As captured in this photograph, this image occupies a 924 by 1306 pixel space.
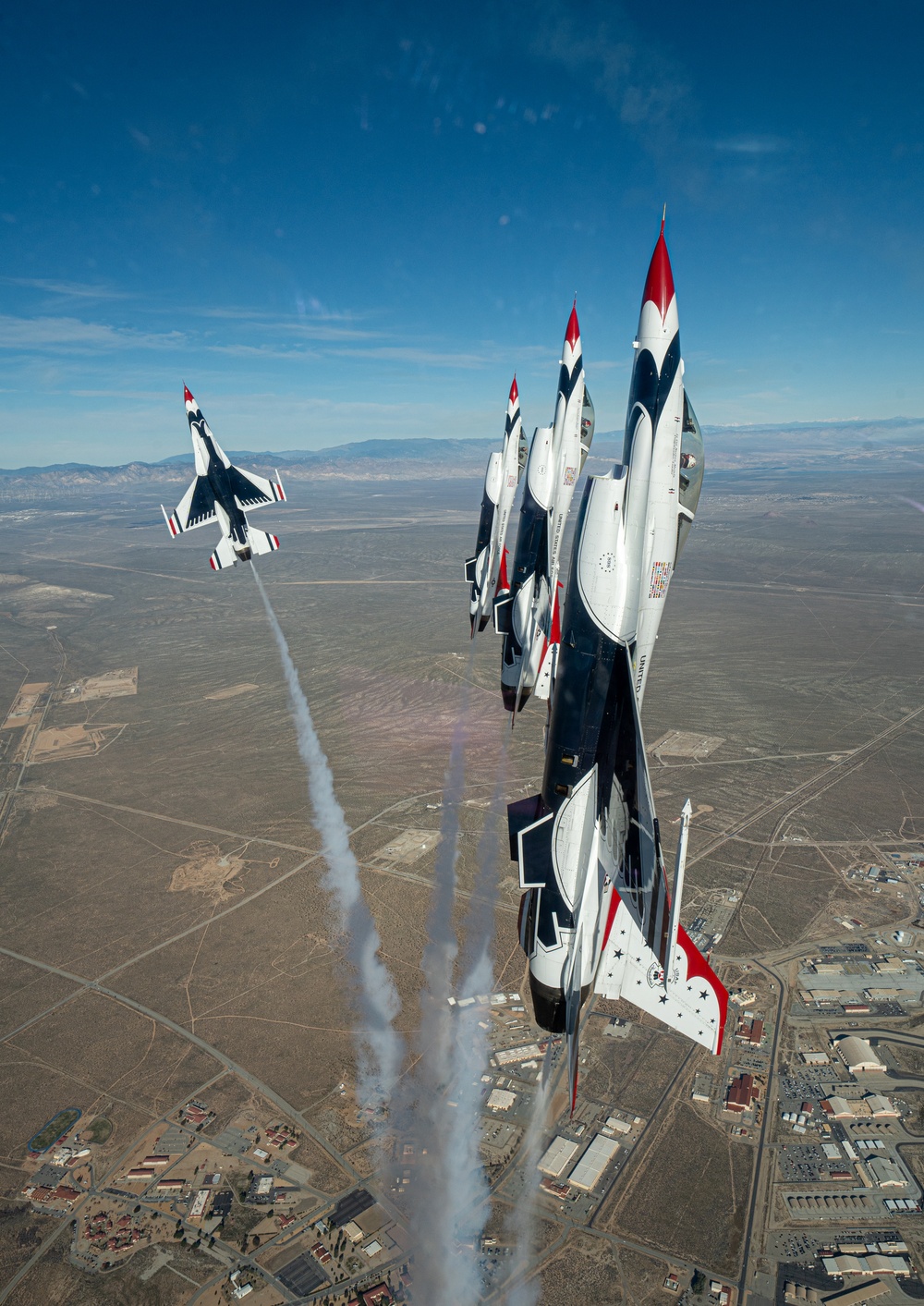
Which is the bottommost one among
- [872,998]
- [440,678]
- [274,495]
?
[872,998]

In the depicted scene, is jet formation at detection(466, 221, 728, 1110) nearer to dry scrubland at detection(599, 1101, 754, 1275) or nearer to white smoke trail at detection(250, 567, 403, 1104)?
dry scrubland at detection(599, 1101, 754, 1275)

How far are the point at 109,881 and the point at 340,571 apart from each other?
13983 centimetres

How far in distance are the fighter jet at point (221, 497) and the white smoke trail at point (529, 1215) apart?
119 feet

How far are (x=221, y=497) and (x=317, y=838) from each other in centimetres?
3034

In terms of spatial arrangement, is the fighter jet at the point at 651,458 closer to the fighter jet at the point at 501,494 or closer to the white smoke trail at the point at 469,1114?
the fighter jet at the point at 501,494

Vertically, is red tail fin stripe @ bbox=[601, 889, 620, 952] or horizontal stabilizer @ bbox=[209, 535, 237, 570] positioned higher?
horizontal stabilizer @ bbox=[209, 535, 237, 570]

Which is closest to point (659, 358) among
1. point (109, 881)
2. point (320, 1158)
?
point (320, 1158)

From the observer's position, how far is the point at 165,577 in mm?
187750

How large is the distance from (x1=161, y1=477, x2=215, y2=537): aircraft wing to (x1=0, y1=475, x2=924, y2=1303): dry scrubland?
1101 inches

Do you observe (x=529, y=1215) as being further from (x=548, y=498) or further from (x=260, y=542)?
(x=260, y=542)

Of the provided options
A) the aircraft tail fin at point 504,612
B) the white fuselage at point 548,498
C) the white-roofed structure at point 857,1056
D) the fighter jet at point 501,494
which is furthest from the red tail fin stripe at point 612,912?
the white-roofed structure at point 857,1056

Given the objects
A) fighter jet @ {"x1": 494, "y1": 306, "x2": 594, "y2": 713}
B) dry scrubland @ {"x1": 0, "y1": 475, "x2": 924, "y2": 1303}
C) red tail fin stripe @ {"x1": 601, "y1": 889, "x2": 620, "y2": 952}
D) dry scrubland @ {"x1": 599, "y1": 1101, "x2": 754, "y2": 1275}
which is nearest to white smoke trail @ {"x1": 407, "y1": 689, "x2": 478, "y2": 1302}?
dry scrubland @ {"x1": 0, "y1": 475, "x2": 924, "y2": 1303}

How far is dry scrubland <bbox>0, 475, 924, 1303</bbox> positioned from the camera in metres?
36.6

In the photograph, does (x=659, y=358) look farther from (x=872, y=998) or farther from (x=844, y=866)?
(x=844, y=866)
